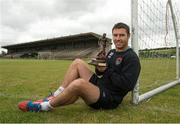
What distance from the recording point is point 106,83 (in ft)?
10.8

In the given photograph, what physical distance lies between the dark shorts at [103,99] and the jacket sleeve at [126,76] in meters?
0.14

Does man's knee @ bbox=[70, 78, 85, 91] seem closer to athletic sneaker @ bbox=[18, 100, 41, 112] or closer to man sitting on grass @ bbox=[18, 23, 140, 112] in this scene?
man sitting on grass @ bbox=[18, 23, 140, 112]

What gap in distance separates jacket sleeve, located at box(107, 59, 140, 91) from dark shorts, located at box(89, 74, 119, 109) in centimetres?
14

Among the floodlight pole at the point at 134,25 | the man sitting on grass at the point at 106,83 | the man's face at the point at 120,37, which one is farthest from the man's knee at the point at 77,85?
the floodlight pole at the point at 134,25

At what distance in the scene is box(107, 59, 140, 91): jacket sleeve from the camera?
3170mm

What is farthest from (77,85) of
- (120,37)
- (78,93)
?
(120,37)

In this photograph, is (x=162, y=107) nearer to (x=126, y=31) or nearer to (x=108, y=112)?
(x=108, y=112)

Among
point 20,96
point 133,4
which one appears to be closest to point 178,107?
point 133,4

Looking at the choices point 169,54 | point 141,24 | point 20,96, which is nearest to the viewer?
point 141,24

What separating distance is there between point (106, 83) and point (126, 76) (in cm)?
26

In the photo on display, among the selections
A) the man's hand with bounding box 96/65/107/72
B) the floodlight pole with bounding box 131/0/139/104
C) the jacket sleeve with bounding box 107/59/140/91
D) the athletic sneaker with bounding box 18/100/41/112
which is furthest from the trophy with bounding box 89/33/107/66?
the athletic sneaker with bounding box 18/100/41/112

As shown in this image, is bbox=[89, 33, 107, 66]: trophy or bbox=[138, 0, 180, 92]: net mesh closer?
bbox=[89, 33, 107, 66]: trophy

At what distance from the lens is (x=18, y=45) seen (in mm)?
63219

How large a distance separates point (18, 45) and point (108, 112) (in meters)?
62.1
